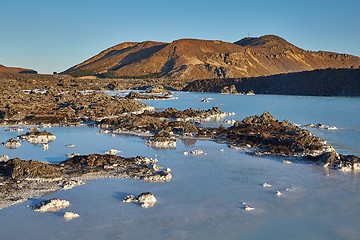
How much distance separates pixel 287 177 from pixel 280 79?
232 ft

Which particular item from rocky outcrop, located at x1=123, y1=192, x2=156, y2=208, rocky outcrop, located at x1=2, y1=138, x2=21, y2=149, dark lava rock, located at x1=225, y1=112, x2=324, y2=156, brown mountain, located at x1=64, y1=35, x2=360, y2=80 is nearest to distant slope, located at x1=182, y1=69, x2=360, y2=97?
brown mountain, located at x1=64, y1=35, x2=360, y2=80

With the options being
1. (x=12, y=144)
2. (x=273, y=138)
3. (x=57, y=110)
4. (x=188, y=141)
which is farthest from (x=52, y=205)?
(x=57, y=110)

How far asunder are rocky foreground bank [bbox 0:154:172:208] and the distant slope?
5788 centimetres

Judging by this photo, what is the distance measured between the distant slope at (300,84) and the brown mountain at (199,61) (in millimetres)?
40470

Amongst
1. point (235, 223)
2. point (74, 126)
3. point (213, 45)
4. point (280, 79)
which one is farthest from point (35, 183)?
point (213, 45)

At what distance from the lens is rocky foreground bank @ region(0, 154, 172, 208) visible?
1007cm

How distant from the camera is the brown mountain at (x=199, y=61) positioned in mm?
134250

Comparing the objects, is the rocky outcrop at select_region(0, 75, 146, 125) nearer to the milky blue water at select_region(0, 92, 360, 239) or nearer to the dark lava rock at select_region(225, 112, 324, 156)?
the dark lava rock at select_region(225, 112, 324, 156)

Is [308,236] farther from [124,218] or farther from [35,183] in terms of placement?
[35,183]

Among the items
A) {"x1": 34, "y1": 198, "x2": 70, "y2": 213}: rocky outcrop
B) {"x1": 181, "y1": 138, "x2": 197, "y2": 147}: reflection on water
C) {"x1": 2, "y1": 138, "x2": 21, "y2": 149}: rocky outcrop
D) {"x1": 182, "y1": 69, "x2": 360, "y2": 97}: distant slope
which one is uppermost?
{"x1": 182, "y1": 69, "x2": 360, "y2": 97}: distant slope

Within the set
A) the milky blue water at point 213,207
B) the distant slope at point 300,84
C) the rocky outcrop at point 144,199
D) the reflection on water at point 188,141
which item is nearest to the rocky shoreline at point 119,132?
the reflection on water at point 188,141

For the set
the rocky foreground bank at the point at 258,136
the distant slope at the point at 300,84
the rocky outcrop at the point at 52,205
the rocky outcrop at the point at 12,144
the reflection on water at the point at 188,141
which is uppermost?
the distant slope at the point at 300,84

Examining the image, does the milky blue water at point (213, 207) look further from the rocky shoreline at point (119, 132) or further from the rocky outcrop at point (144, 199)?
the rocky shoreline at point (119, 132)

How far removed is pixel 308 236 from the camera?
7.21 meters
